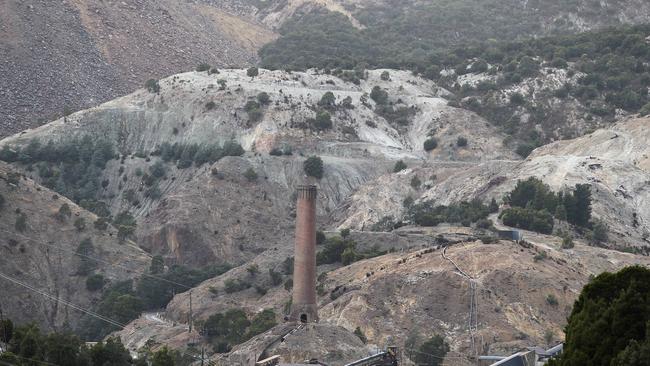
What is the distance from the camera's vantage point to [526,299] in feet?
318

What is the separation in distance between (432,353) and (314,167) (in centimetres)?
5187

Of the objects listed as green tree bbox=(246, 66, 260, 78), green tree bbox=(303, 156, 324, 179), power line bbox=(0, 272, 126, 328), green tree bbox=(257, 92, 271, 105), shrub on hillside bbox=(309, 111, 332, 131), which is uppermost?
A: green tree bbox=(246, 66, 260, 78)

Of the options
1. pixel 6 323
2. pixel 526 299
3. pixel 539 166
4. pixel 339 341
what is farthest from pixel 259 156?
pixel 6 323

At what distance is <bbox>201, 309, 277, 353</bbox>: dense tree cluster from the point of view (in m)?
97.1

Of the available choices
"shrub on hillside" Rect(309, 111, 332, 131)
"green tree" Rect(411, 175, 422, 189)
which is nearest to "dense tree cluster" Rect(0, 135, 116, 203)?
"shrub on hillside" Rect(309, 111, 332, 131)

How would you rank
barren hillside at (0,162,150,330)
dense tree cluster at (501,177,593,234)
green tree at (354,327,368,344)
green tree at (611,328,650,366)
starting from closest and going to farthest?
green tree at (611,328,650,366) → green tree at (354,327,368,344) → barren hillside at (0,162,150,330) → dense tree cluster at (501,177,593,234)

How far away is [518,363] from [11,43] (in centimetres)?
11833

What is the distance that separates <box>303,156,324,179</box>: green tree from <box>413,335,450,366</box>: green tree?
49827 mm

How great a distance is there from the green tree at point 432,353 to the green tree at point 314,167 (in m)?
49.8

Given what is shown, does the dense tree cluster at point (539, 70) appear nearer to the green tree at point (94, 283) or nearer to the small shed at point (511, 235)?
the small shed at point (511, 235)

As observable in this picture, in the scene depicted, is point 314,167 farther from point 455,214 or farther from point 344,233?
point 455,214

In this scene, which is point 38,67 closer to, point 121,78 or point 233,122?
point 121,78

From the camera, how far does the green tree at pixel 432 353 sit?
89000 mm

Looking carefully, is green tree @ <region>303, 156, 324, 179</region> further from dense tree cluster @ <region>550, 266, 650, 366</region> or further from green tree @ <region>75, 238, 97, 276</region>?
dense tree cluster @ <region>550, 266, 650, 366</region>
